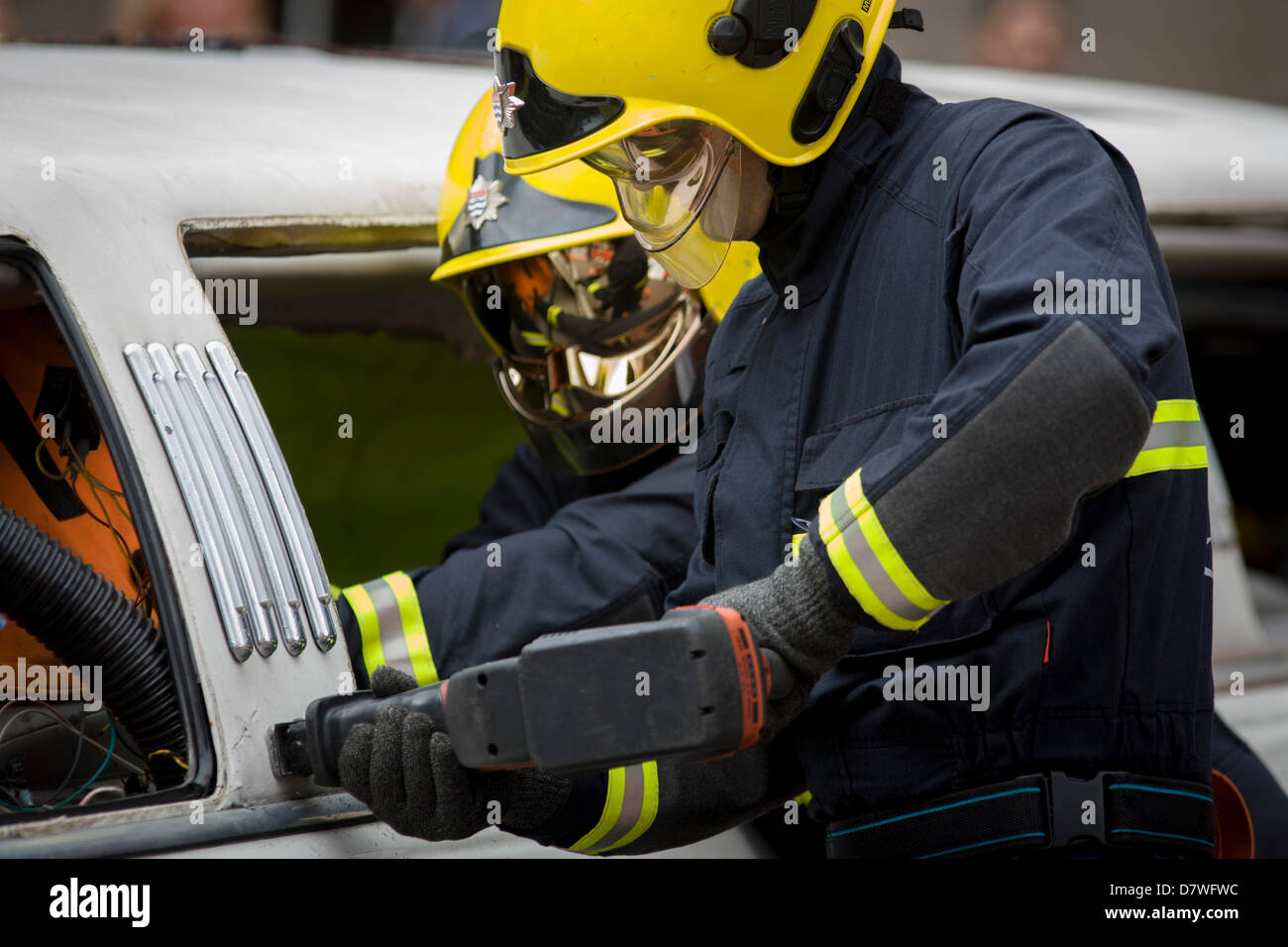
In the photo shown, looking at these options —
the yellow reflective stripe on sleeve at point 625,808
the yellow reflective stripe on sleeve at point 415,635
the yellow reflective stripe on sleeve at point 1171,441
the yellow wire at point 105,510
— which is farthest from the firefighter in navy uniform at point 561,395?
the yellow reflective stripe on sleeve at point 1171,441

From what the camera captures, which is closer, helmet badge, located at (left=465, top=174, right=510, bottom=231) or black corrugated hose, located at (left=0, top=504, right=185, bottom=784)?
black corrugated hose, located at (left=0, top=504, right=185, bottom=784)

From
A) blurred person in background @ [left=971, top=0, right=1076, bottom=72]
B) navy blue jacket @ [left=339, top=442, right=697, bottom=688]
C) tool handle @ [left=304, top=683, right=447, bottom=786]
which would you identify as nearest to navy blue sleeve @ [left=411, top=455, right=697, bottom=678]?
navy blue jacket @ [left=339, top=442, right=697, bottom=688]

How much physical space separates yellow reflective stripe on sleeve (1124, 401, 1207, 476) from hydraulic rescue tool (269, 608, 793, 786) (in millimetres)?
439

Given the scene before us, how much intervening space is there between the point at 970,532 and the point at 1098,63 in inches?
307

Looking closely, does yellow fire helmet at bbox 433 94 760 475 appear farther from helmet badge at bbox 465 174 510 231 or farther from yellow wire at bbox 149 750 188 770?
yellow wire at bbox 149 750 188 770

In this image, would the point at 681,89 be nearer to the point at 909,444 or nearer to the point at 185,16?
the point at 909,444

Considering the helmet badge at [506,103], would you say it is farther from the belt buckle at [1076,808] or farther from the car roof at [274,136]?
the belt buckle at [1076,808]

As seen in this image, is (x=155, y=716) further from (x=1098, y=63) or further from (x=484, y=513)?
(x=1098, y=63)

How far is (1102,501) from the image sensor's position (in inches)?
57.0

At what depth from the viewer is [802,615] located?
51.4 inches

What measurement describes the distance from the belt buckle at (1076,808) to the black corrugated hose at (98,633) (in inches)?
39.2

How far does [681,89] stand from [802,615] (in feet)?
1.96

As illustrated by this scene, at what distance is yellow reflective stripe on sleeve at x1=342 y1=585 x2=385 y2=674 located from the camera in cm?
221
